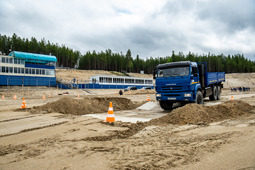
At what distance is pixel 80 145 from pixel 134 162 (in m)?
1.84

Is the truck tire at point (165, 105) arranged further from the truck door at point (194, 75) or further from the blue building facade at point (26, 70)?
the blue building facade at point (26, 70)

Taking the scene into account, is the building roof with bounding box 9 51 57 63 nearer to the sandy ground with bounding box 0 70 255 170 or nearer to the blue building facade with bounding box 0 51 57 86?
the blue building facade with bounding box 0 51 57 86

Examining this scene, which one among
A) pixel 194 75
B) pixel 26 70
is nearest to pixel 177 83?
pixel 194 75

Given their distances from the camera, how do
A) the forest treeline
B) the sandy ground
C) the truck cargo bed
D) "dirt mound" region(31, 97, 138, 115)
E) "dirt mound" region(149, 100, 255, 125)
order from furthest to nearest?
the forest treeline → the truck cargo bed → "dirt mound" region(31, 97, 138, 115) → "dirt mound" region(149, 100, 255, 125) → the sandy ground

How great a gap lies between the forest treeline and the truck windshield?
74.6 metres

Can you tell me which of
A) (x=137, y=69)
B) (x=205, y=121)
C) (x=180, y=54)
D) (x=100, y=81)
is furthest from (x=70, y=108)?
(x=180, y=54)

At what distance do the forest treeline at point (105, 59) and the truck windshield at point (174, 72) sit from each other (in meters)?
74.6

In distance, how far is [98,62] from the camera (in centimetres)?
9662

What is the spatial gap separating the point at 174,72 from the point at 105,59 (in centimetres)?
8593

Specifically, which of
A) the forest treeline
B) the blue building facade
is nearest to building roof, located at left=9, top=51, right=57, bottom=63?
the blue building facade

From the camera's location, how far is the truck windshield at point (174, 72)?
38.3 feet

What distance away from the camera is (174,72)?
11906 millimetres

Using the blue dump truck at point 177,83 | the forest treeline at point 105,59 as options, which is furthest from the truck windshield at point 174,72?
the forest treeline at point 105,59

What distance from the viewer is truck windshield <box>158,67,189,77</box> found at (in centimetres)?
1169
